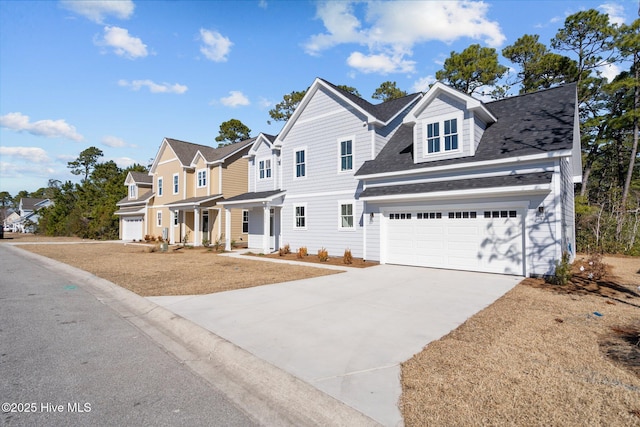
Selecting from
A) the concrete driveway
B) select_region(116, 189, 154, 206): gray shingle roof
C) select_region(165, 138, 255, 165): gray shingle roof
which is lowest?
the concrete driveway

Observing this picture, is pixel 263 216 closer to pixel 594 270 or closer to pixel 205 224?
pixel 205 224

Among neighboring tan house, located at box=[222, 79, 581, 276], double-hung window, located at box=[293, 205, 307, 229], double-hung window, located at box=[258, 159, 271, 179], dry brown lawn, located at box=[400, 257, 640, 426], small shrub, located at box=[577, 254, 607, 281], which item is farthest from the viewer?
double-hung window, located at box=[258, 159, 271, 179]

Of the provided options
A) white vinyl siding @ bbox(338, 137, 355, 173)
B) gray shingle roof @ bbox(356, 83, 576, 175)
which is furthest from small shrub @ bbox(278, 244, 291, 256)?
gray shingle roof @ bbox(356, 83, 576, 175)

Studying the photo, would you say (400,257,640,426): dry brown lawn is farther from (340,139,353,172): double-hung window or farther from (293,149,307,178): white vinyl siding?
(293,149,307,178): white vinyl siding

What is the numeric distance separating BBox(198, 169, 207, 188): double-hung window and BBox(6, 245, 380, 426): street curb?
66.5 ft

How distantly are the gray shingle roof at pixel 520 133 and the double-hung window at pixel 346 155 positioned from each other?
1.07 m

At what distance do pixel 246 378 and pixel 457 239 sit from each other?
32.8 feet

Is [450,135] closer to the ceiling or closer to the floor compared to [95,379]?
closer to the ceiling

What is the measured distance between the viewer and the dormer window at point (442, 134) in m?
12.9

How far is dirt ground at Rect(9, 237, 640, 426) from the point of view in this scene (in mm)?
3203

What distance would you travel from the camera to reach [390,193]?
13.5 m

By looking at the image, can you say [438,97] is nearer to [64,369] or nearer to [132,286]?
[132,286]

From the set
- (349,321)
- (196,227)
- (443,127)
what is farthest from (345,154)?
(196,227)

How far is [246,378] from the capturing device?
4.18 m
